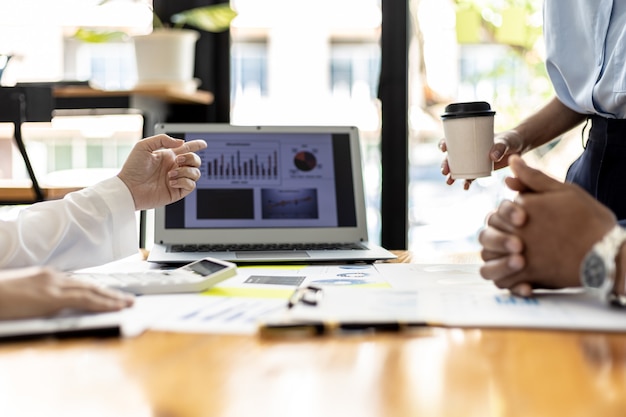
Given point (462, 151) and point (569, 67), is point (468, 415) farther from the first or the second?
point (569, 67)

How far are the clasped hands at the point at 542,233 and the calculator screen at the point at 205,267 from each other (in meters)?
0.36

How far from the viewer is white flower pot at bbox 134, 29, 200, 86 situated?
2635 millimetres

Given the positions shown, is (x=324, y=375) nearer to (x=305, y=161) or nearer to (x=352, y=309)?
(x=352, y=309)

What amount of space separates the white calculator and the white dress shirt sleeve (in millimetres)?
112

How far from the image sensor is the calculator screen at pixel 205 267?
1.05m

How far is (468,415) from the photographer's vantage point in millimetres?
543

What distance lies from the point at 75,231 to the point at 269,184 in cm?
53

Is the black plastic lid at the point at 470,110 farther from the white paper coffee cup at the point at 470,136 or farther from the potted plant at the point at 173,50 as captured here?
the potted plant at the point at 173,50

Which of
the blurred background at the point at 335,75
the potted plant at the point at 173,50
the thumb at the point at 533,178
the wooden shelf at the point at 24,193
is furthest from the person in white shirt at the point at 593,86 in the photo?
the wooden shelf at the point at 24,193

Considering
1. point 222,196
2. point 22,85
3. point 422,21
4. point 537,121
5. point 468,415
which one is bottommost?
point 468,415

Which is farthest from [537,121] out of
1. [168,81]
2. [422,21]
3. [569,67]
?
[168,81]

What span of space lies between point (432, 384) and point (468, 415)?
77 millimetres

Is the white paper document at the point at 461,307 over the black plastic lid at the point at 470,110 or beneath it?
beneath

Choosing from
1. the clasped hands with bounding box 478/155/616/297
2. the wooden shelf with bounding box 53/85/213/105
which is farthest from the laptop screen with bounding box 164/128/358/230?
the wooden shelf with bounding box 53/85/213/105
